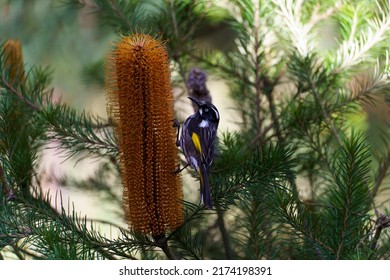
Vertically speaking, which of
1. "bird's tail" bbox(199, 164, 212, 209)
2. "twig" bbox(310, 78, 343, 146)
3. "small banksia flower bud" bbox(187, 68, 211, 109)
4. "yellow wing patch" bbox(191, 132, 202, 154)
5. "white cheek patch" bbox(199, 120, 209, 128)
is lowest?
"bird's tail" bbox(199, 164, 212, 209)

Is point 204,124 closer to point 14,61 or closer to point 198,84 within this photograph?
point 198,84

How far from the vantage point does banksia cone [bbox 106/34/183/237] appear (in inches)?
17.1

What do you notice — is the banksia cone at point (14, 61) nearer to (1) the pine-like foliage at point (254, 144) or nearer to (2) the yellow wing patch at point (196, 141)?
(1) the pine-like foliage at point (254, 144)

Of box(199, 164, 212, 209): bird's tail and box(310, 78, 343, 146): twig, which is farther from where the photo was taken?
box(310, 78, 343, 146): twig

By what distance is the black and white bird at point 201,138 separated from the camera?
0.49 meters

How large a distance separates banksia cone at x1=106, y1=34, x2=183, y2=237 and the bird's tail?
2cm

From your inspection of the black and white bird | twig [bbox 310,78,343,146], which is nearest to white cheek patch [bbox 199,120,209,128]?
the black and white bird

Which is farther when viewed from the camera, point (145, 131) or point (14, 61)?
point (14, 61)

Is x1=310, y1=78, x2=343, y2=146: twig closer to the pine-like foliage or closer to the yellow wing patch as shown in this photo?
the pine-like foliage

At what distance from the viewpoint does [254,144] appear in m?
0.62

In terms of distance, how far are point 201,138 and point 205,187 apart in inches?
2.0

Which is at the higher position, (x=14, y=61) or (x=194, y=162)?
(x=14, y=61)

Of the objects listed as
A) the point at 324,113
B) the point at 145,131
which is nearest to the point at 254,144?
the point at 324,113
